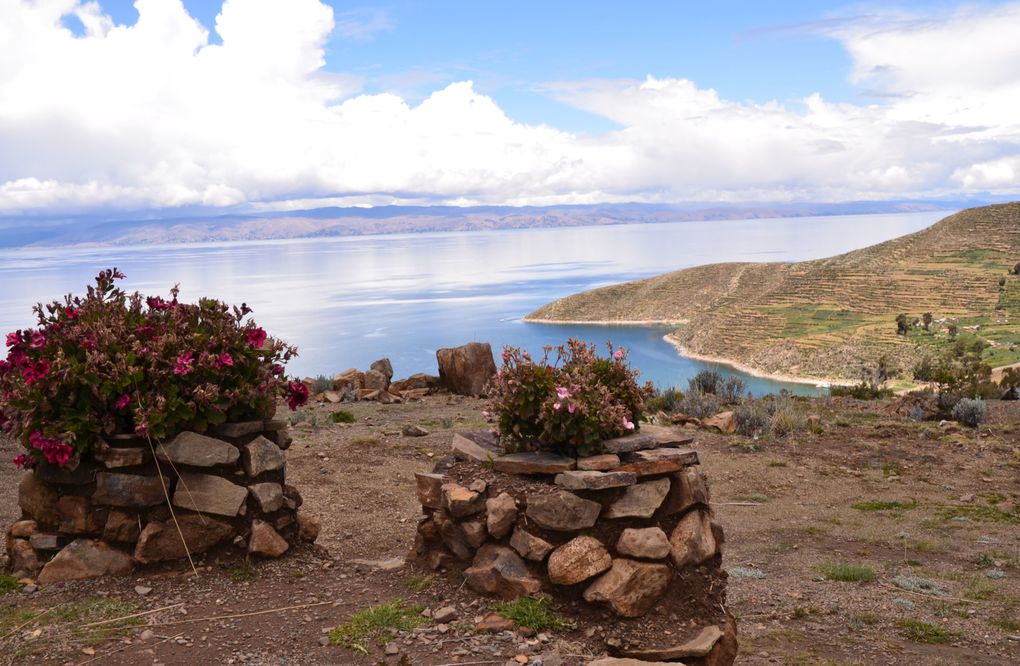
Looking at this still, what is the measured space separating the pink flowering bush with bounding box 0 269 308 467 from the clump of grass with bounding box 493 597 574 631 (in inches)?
103

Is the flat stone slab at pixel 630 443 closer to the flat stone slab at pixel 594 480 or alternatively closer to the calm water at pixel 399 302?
the flat stone slab at pixel 594 480

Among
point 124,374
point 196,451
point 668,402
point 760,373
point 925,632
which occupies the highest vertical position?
point 124,374

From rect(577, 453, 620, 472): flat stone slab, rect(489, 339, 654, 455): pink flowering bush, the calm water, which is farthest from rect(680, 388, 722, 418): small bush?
rect(577, 453, 620, 472): flat stone slab

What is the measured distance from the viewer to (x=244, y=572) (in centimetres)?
587

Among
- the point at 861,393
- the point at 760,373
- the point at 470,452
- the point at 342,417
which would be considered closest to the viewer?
the point at 470,452

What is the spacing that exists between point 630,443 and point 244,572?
117 inches

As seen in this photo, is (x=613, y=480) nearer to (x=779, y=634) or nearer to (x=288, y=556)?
(x=779, y=634)

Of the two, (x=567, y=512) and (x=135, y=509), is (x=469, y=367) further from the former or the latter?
(x=567, y=512)

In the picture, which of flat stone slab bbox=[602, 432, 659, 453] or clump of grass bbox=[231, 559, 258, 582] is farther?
clump of grass bbox=[231, 559, 258, 582]

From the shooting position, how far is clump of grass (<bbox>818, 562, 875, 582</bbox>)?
711 centimetres

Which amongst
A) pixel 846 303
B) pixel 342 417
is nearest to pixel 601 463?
pixel 342 417

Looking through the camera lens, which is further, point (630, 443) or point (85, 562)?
point (85, 562)

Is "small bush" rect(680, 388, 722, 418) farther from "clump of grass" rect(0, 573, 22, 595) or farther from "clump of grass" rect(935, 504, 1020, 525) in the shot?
"clump of grass" rect(0, 573, 22, 595)

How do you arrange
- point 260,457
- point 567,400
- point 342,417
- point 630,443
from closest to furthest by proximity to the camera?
point 567,400 → point 630,443 → point 260,457 → point 342,417
